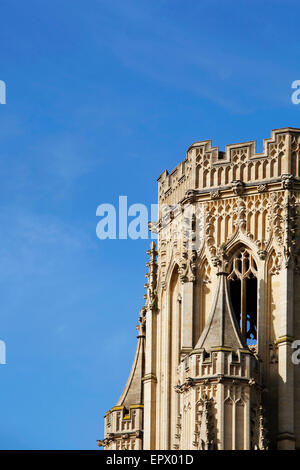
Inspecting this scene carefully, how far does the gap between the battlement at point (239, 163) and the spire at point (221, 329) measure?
14.4ft

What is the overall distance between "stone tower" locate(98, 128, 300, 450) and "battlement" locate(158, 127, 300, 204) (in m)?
0.03

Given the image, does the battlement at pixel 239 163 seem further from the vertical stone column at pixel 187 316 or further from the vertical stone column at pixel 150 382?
the vertical stone column at pixel 150 382

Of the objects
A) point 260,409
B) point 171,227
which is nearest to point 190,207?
point 171,227

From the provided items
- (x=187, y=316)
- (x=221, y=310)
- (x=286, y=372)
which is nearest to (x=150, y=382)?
(x=187, y=316)

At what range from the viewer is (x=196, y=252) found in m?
77.2

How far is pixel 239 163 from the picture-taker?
77.6 metres

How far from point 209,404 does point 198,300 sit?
5.19 m

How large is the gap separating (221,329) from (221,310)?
68 centimetres

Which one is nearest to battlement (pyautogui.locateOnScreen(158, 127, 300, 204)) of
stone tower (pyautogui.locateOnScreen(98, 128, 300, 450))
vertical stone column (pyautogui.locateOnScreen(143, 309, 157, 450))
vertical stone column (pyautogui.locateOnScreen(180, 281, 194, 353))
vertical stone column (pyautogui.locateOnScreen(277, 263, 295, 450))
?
stone tower (pyautogui.locateOnScreen(98, 128, 300, 450))

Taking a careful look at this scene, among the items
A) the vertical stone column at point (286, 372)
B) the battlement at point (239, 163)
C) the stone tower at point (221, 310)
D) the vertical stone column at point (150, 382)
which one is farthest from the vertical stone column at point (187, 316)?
the battlement at point (239, 163)

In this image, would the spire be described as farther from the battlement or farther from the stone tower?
the battlement
